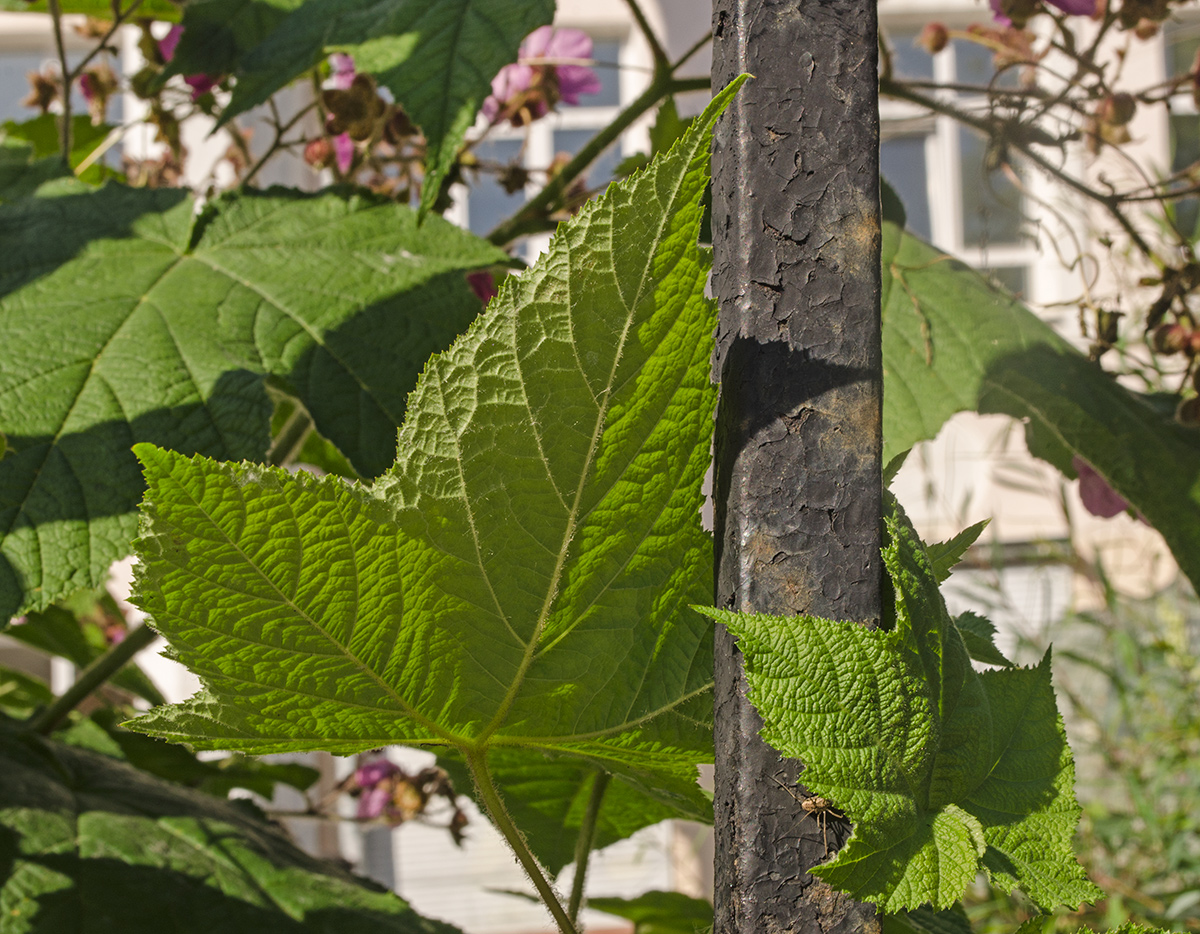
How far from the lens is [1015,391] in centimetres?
48

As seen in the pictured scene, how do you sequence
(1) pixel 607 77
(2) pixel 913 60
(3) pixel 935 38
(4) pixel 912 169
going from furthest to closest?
(4) pixel 912 169
(1) pixel 607 77
(2) pixel 913 60
(3) pixel 935 38

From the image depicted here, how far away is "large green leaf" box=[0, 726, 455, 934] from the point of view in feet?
1.38

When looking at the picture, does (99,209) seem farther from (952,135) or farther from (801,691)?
(952,135)

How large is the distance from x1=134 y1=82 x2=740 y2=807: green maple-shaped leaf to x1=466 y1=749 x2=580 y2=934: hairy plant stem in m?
0.01

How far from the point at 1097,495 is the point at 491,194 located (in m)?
0.87

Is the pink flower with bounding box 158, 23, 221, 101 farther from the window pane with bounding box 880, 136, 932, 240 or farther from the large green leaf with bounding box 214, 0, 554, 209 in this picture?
the window pane with bounding box 880, 136, 932, 240

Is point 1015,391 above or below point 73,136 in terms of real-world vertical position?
below

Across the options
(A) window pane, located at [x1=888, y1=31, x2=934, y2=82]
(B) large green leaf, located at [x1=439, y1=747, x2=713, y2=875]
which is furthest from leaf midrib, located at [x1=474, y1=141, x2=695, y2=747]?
(A) window pane, located at [x1=888, y1=31, x2=934, y2=82]

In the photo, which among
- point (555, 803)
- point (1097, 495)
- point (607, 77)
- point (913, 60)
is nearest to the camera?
point (555, 803)

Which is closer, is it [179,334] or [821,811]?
[821,811]

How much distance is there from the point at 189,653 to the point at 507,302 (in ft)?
0.32

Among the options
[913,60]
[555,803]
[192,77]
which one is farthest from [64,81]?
[913,60]

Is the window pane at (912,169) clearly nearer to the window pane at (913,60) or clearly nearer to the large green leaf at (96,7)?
the window pane at (913,60)

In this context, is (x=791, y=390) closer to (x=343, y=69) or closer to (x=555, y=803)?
(x=555, y=803)
